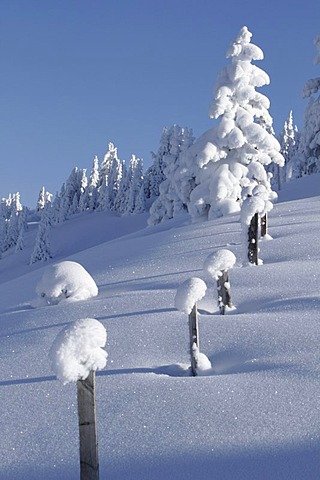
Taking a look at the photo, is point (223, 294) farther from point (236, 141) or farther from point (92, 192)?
point (92, 192)

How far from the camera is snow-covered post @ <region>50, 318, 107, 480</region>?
11.8 ft

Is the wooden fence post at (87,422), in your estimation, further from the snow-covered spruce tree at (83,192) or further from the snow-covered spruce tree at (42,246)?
the snow-covered spruce tree at (83,192)

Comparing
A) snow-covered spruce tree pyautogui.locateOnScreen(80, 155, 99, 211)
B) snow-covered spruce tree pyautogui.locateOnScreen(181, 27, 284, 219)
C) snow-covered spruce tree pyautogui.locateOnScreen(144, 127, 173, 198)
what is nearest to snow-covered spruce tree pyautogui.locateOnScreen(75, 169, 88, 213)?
snow-covered spruce tree pyautogui.locateOnScreen(80, 155, 99, 211)

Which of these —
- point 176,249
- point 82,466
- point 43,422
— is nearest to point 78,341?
point 82,466

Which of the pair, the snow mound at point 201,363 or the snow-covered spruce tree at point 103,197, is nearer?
the snow mound at point 201,363

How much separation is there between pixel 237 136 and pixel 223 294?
49.6 feet

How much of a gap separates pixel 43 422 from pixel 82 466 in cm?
140

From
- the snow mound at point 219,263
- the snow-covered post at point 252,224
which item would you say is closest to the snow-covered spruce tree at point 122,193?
the snow-covered post at point 252,224

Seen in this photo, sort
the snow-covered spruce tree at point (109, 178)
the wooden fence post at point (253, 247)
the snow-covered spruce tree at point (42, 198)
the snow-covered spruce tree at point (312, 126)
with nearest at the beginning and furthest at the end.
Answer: the wooden fence post at point (253, 247) < the snow-covered spruce tree at point (312, 126) < the snow-covered spruce tree at point (109, 178) < the snow-covered spruce tree at point (42, 198)

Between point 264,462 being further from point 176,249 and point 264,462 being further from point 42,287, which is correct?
point 176,249

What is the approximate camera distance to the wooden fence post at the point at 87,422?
359 cm

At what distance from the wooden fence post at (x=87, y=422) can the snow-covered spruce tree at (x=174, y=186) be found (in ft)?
80.6

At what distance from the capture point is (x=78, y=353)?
11.9 ft

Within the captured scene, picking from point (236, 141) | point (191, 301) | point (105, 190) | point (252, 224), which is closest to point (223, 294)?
point (191, 301)
